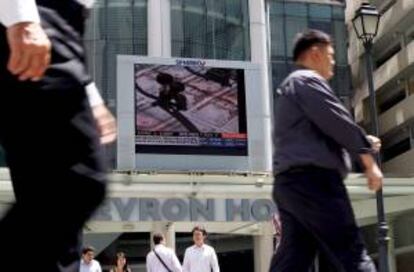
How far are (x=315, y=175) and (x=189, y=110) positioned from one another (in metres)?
28.6

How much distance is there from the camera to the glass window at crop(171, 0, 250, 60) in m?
36.5

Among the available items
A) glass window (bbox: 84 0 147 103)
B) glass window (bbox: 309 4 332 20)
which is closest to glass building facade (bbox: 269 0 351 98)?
glass window (bbox: 309 4 332 20)

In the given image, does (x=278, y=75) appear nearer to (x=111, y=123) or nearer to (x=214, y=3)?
(x=214, y=3)

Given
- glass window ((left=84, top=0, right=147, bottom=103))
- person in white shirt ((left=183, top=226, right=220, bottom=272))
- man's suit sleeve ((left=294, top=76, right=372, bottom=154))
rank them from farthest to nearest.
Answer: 1. glass window ((left=84, top=0, right=147, bottom=103))
2. person in white shirt ((left=183, top=226, right=220, bottom=272))
3. man's suit sleeve ((left=294, top=76, right=372, bottom=154))

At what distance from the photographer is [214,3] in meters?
37.2

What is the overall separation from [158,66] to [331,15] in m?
15.8

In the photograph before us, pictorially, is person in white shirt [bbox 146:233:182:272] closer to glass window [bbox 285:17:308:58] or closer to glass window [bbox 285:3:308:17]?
glass window [bbox 285:17:308:58]

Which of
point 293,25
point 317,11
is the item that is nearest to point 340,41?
point 317,11

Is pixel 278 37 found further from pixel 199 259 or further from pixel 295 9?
pixel 199 259

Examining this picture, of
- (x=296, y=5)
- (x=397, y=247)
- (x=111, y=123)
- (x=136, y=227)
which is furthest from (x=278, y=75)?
(x=111, y=123)

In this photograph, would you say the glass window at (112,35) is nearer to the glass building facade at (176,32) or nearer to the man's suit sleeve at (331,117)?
the glass building facade at (176,32)

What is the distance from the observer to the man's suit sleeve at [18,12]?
202 centimetres

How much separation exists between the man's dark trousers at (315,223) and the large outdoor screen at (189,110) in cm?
2737

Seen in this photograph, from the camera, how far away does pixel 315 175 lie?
149 inches
